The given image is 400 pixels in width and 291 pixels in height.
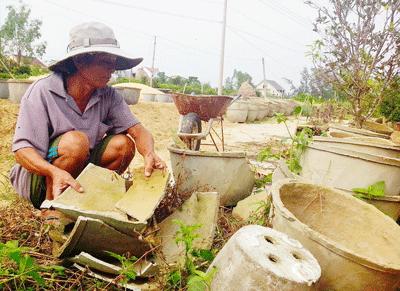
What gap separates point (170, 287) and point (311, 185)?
3.42 feet

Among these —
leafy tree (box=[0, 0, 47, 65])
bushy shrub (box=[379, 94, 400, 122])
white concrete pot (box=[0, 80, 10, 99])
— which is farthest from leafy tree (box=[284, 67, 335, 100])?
leafy tree (box=[0, 0, 47, 65])

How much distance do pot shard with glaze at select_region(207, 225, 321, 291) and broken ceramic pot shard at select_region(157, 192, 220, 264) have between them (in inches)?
19.2

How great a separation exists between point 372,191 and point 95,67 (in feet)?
6.66

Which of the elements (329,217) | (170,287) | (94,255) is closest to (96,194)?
(94,255)

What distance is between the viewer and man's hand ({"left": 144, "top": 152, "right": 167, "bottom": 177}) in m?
2.05

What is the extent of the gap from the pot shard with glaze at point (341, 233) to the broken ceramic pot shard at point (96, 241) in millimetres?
756

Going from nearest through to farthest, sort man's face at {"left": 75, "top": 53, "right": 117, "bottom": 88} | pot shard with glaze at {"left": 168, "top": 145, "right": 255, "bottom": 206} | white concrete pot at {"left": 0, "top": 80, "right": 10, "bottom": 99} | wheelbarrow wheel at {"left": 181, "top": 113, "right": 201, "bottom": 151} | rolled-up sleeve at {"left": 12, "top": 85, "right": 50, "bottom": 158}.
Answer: rolled-up sleeve at {"left": 12, "top": 85, "right": 50, "bottom": 158}, man's face at {"left": 75, "top": 53, "right": 117, "bottom": 88}, pot shard with glaze at {"left": 168, "top": 145, "right": 255, "bottom": 206}, wheelbarrow wheel at {"left": 181, "top": 113, "right": 201, "bottom": 151}, white concrete pot at {"left": 0, "top": 80, "right": 10, "bottom": 99}

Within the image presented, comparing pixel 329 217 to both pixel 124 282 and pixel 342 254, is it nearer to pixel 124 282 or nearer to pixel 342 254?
pixel 342 254

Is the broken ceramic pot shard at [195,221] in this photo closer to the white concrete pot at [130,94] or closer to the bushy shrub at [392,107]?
the bushy shrub at [392,107]

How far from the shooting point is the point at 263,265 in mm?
1172

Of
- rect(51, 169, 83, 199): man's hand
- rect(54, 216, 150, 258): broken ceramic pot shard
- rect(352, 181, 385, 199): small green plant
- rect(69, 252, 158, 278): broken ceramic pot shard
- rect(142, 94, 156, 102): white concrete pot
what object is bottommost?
rect(69, 252, 158, 278): broken ceramic pot shard

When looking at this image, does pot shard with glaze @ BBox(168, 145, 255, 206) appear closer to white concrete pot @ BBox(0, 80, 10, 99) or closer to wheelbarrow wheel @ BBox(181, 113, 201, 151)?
wheelbarrow wheel @ BBox(181, 113, 201, 151)

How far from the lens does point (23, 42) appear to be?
31062mm

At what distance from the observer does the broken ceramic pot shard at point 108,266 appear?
1.41 metres
